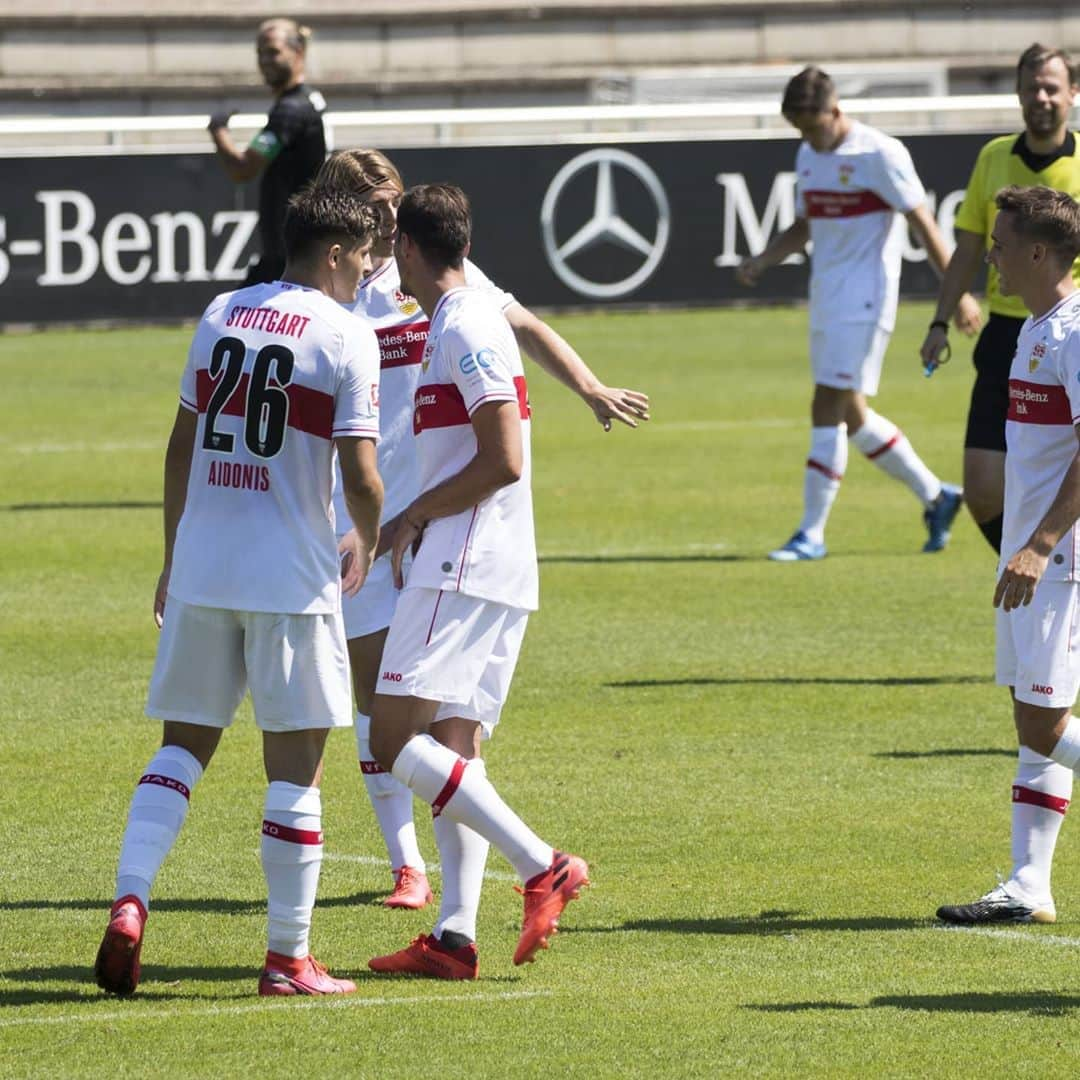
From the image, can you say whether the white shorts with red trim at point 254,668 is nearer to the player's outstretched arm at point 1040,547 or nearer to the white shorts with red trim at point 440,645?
the white shorts with red trim at point 440,645

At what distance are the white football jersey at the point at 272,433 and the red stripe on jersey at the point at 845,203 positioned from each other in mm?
8039

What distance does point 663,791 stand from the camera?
830cm

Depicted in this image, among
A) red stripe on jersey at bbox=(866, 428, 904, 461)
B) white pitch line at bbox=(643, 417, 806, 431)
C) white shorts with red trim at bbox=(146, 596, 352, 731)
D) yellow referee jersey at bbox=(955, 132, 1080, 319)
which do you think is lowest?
white pitch line at bbox=(643, 417, 806, 431)

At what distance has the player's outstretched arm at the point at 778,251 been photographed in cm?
1353

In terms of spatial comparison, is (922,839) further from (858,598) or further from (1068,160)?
(858,598)

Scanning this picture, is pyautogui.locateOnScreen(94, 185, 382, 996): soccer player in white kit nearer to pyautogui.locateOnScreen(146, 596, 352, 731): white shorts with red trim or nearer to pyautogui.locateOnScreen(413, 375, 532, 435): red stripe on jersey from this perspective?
pyautogui.locateOnScreen(146, 596, 352, 731): white shorts with red trim

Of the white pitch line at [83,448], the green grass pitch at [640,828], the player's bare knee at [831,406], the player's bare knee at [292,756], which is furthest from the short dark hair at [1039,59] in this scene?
the white pitch line at [83,448]

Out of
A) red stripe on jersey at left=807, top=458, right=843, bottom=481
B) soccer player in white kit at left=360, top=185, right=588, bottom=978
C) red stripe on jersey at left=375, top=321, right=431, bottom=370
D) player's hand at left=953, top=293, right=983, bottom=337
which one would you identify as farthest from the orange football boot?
red stripe on jersey at left=807, top=458, right=843, bottom=481

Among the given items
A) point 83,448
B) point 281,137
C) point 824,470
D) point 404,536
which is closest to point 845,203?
point 824,470

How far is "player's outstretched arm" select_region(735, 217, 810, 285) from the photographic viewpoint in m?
13.5

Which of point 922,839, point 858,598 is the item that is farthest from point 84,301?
point 922,839

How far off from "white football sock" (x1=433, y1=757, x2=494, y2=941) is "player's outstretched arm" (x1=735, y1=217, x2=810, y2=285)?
24.9 ft

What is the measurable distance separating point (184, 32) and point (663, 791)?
31768 mm

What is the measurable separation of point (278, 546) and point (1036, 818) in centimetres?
232
